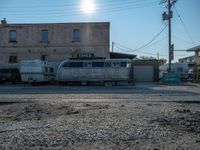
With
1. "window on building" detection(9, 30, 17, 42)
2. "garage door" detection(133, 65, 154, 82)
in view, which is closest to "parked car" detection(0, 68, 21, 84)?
"window on building" detection(9, 30, 17, 42)

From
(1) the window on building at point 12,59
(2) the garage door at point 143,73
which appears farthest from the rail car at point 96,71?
(1) the window on building at point 12,59

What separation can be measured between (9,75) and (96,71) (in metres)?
11.5

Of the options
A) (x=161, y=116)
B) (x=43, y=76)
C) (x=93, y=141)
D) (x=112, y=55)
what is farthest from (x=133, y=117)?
(x=112, y=55)

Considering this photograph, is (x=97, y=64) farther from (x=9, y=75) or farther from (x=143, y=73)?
(x=143, y=73)

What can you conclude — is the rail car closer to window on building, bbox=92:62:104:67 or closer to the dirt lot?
window on building, bbox=92:62:104:67

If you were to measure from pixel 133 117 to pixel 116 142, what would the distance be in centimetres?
435

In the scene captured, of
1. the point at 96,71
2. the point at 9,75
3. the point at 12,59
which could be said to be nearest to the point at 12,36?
the point at 12,59

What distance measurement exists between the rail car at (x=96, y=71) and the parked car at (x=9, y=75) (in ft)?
21.9

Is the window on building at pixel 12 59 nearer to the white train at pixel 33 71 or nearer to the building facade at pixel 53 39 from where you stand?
the building facade at pixel 53 39

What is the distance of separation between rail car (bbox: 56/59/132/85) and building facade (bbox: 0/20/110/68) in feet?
37.1

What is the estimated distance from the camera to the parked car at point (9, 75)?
46125 mm

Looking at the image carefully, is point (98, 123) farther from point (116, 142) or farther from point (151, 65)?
point (151, 65)

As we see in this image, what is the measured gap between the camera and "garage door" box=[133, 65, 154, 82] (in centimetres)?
5491

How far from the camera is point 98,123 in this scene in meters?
11.5
